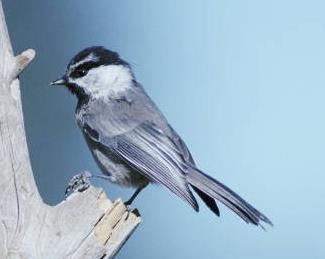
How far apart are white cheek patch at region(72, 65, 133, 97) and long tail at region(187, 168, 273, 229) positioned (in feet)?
2.01

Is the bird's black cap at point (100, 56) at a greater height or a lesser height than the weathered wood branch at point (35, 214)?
greater

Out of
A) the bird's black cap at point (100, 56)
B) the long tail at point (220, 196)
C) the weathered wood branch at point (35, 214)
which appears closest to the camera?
the weathered wood branch at point (35, 214)

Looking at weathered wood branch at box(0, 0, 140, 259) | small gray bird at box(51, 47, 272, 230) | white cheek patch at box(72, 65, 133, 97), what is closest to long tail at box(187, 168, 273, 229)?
small gray bird at box(51, 47, 272, 230)

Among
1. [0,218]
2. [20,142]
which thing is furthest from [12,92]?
[0,218]

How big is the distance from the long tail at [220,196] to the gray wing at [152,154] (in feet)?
0.16

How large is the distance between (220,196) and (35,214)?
2.47ft

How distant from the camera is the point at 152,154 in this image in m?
3.22

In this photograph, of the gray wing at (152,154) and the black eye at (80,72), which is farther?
the black eye at (80,72)

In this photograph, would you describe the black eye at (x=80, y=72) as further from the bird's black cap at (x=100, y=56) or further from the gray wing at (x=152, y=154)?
the gray wing at (x=152, y=154)

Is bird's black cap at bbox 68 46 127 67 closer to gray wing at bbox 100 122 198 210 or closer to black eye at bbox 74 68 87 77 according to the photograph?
black eye at bbox 74 68 87 77

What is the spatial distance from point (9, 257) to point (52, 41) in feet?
9.92

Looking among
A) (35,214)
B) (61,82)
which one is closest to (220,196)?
(35,214)

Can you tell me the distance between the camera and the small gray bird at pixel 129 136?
3.04 meters

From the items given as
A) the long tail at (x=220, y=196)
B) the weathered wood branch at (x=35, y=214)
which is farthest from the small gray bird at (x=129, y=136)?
the weathered wood branch at (x=35, y=214)
